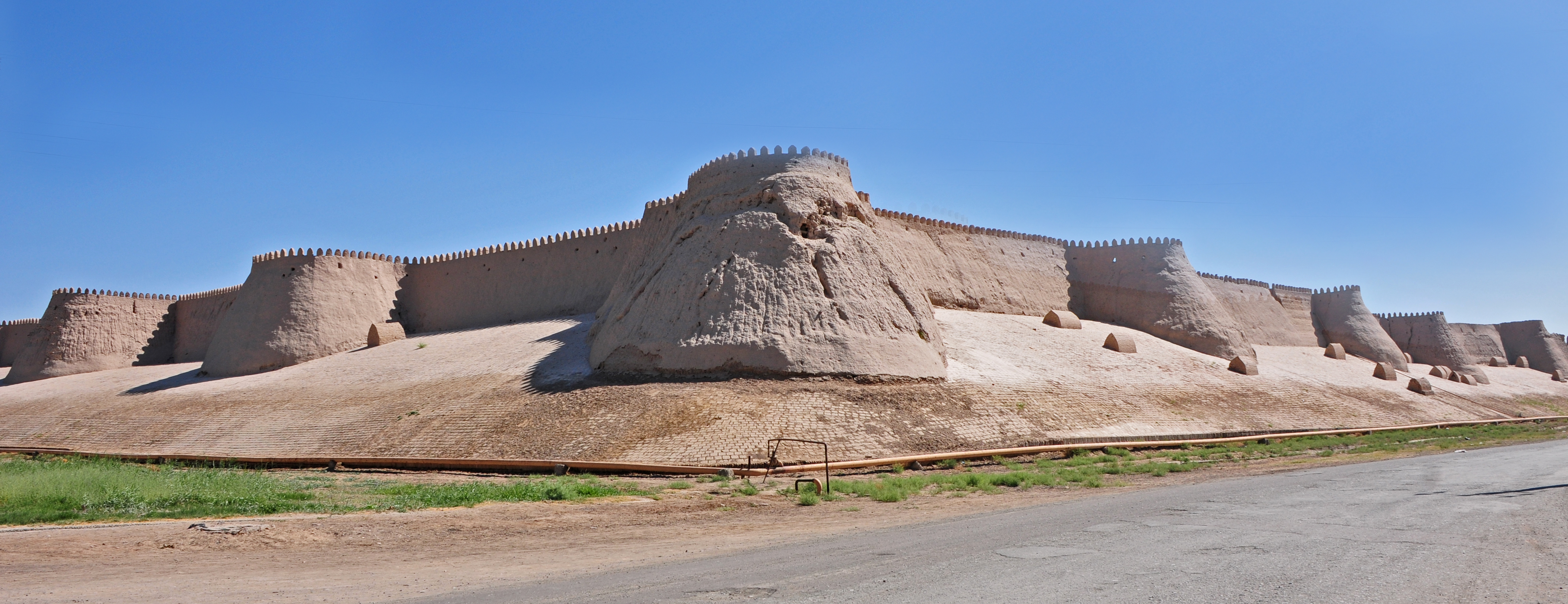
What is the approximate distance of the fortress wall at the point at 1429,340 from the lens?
4147cm

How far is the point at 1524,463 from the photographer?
12.5 meters

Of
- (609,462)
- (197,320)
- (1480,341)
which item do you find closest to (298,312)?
(197,320)

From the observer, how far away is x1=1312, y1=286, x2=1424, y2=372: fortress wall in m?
39.1

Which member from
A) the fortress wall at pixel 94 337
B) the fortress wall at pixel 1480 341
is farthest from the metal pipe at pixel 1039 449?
the fortress wall at pixel 94 337

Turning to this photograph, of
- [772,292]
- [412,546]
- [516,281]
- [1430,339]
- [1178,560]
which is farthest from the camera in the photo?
[1430,339]

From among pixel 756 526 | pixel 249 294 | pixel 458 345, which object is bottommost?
pixel 756 526

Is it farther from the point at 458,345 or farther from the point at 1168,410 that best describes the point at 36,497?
the point at 1168,410

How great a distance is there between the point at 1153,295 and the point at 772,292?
19319mm

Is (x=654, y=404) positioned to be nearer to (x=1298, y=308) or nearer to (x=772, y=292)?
(x=772, y=292)

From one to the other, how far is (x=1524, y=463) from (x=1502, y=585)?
9808 mm

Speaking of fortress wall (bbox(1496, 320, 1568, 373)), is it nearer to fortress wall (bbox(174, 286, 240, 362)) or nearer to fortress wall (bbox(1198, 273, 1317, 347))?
fortress wall (bbox(1198, 273, 1317, 347))

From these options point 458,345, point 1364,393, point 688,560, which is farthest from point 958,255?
point 688,560

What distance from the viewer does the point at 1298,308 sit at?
40.6m

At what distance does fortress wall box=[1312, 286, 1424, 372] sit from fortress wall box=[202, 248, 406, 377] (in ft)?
138
